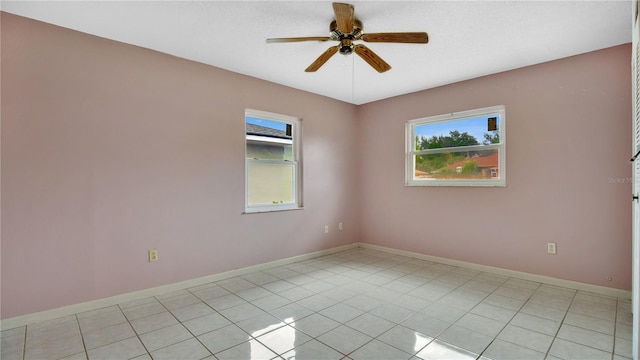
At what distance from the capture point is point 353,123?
5.07 meters

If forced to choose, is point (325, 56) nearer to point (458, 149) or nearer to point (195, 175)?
point (195, 175)

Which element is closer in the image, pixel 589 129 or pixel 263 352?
pixel 263 352

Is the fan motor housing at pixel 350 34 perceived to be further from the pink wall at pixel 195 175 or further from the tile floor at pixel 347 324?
the tile floor at pixel 347 324

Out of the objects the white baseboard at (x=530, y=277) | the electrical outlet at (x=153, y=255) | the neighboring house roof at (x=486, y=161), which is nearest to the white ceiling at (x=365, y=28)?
the neighboring house roof at (x=486, y=161)

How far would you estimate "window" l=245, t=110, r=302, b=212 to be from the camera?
380 centimetres

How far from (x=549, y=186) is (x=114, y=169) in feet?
14.0

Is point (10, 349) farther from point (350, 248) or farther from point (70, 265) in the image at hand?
point (350, 248)

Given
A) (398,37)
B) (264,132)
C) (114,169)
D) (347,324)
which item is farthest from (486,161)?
(114,169)

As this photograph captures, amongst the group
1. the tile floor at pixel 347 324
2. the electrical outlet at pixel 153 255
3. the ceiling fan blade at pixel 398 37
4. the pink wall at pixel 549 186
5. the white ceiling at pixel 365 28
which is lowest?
the tile floor at pixel 347 324

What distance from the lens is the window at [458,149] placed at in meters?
3.68

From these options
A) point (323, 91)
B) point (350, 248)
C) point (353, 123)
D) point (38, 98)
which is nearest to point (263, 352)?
point (38, 98)

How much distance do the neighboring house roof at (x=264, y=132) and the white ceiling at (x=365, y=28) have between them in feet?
2.23

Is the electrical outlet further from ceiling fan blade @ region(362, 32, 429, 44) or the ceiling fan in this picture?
ceiling fan blade @ region(362, 32, 429, 44)

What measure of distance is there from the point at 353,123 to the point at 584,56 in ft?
9.54
